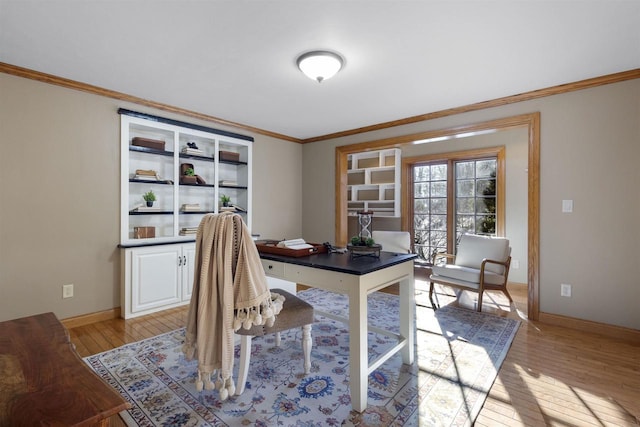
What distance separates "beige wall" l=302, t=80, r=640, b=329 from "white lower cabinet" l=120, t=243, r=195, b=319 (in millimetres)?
3885

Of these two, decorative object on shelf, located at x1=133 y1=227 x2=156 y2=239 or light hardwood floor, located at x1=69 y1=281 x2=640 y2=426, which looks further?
decorative object on shelf, located at x1=133 y1=227 x2=156 y2=239

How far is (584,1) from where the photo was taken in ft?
5.82

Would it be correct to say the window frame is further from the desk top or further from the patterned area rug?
the desk top

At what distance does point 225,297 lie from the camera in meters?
1.54

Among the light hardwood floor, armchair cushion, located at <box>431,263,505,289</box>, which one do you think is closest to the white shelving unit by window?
armchair cushion, located at <box>431,263,505,289</box>

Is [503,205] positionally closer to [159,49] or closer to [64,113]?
[159,49]

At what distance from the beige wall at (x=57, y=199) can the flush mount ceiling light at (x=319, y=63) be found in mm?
2104

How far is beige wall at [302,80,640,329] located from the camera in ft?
8.86

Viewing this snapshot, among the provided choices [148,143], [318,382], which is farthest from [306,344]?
[148,143]

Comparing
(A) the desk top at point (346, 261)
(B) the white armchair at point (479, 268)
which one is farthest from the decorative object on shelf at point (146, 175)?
(B) the white armchair at point (479, 268)

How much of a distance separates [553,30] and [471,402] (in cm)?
246

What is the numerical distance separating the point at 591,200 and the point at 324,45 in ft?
9.24

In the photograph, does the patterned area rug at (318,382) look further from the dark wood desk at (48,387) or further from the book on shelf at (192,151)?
the book on shelf at (192,151)

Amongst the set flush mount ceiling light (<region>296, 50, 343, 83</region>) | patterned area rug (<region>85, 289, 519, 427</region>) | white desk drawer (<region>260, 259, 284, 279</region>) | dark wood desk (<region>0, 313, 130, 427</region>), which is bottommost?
patterned area rug (<region>85, 289, 519, 427</region>)
